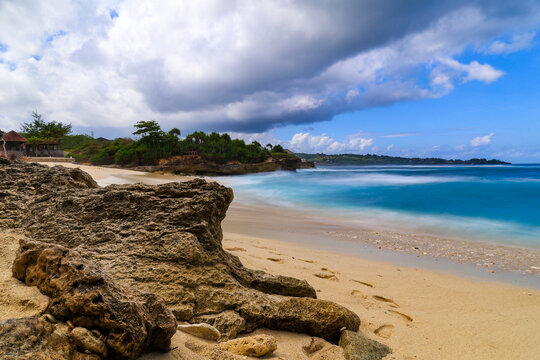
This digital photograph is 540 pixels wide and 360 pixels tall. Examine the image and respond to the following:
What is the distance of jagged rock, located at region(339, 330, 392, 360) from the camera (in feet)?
7.97

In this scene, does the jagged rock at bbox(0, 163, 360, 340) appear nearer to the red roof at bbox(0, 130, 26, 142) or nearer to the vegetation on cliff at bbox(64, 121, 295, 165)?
the red roof at bbox(0, 130, 26, 142)

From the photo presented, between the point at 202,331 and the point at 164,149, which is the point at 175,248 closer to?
the point at 202,331

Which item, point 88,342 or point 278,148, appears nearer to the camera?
point 88,342

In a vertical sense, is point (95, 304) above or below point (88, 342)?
above

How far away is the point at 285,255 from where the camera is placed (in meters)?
5.77

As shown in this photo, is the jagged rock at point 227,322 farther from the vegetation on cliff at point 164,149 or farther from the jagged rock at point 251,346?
the vegetation on cliff at point 164,149

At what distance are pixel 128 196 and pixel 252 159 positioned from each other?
5094 cm

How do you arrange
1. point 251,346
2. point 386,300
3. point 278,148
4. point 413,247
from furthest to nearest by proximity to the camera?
point 278,148, point 413,247, point 386,300, point 251,346

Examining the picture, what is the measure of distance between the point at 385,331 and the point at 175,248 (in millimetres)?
2328

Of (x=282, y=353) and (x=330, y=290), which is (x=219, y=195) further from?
(x=330, y=290)

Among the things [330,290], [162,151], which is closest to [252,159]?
[162,151]

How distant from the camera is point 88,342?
4.79 ft

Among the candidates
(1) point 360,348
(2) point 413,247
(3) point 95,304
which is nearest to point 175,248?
(3) point 95,304

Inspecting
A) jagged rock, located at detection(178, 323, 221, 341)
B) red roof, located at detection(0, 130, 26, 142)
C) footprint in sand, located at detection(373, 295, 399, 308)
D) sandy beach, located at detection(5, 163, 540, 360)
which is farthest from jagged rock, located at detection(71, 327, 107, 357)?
red roof, located at detection(0, 130, 26, 142)
